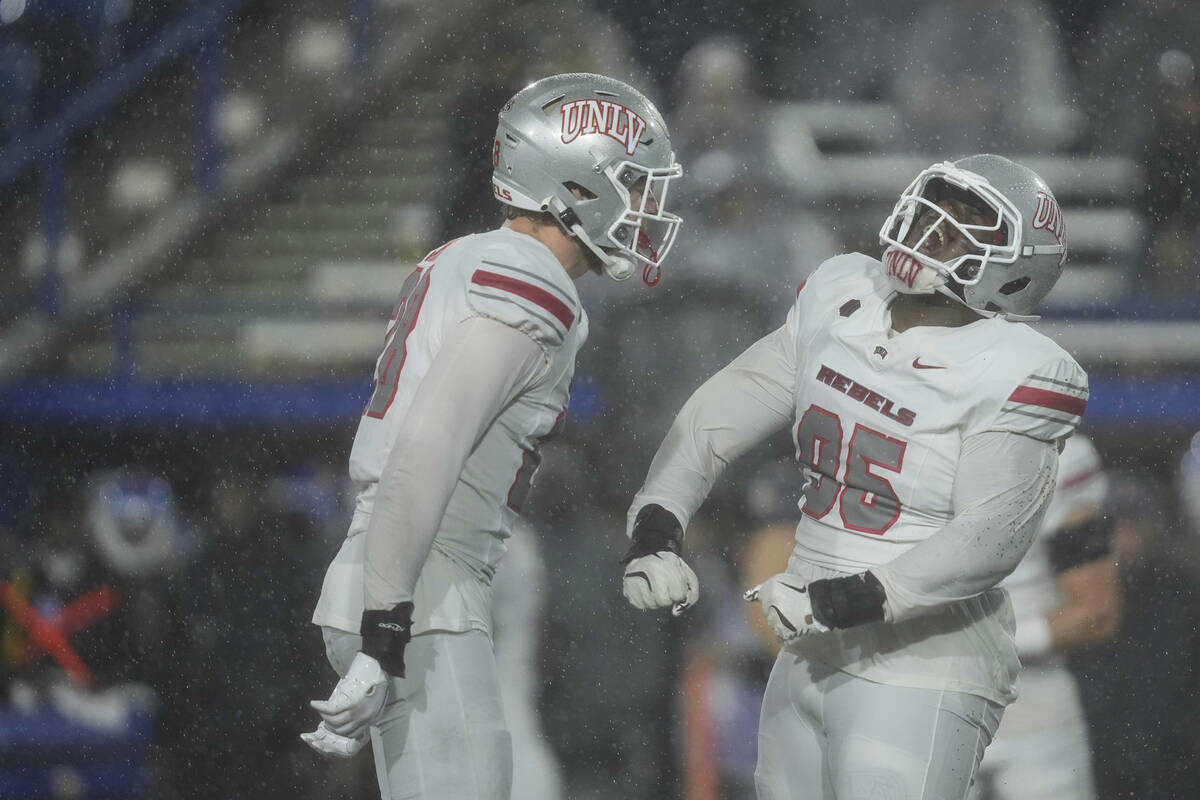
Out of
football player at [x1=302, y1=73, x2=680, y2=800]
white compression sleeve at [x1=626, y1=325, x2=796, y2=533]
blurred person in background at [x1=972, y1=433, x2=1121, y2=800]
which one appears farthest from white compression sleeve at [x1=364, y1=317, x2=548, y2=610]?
blurred person in background at [x1=972, y1=433, x2=1121, y2=800]

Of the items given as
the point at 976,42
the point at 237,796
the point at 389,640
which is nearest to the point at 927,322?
the point at 389,640

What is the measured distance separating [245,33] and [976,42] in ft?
5.79

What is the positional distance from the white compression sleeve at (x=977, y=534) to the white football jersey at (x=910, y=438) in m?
0.02

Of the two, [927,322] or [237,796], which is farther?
[237,796]

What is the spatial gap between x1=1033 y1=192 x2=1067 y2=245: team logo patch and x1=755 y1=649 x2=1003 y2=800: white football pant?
0.51 metres

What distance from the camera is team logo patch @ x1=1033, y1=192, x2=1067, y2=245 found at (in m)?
1.58

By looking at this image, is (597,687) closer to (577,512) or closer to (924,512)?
(577,512)

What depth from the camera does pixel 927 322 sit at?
1617 mm

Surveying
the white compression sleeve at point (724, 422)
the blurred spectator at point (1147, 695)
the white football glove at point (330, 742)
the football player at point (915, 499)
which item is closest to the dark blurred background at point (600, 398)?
the blurred spectator at point (1147, 695)

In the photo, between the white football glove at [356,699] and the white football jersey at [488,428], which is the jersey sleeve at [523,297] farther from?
the white football glove at [356,699]

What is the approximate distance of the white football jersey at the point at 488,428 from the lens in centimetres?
144

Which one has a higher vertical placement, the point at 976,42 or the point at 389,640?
the point at 976,42

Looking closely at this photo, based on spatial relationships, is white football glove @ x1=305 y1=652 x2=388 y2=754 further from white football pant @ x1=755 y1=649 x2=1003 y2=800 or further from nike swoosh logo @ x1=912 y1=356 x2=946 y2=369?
nike swoosh logo @ x1=912 y1=356 x2=946 y2=369

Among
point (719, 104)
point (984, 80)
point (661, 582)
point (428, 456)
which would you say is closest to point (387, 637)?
point (428, 456)
